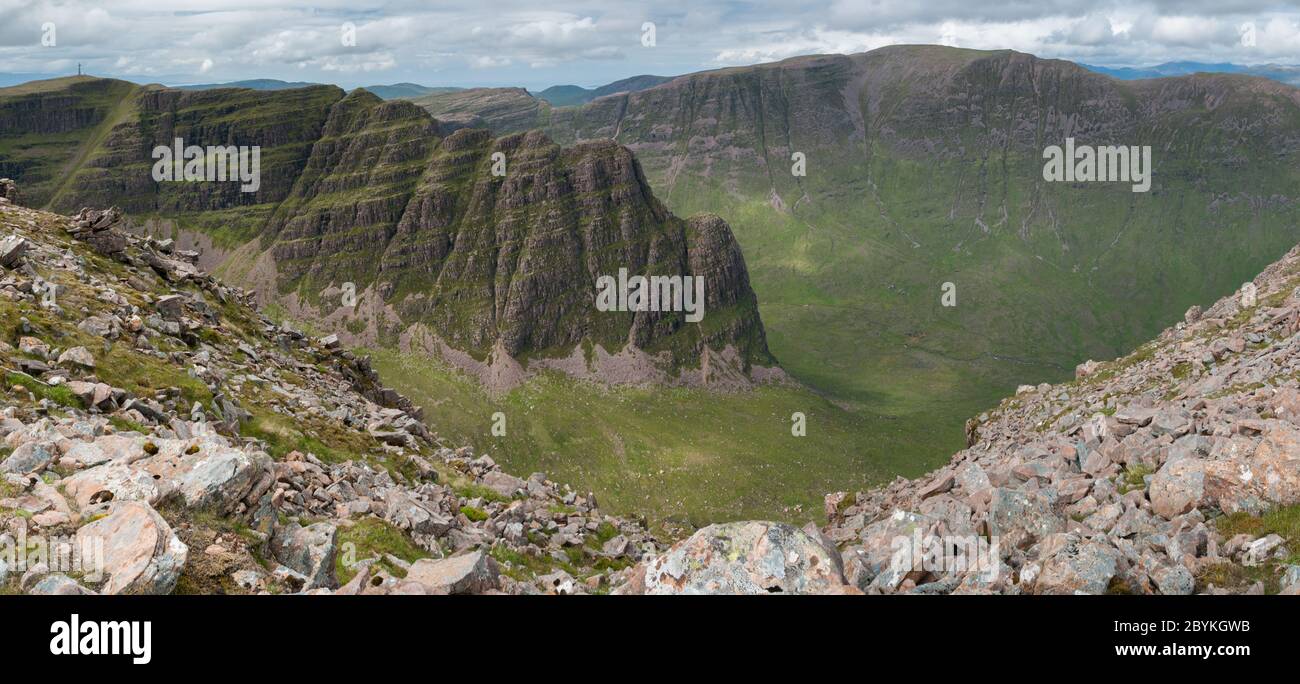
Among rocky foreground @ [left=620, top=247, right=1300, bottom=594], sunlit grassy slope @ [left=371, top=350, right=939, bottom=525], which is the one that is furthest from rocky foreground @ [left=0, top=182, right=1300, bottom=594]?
sunlit grassy slope @ [left=371, top=350, right=939, bottom=525]

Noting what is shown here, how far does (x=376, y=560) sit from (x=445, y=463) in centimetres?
2064

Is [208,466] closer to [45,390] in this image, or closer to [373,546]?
[373,546]

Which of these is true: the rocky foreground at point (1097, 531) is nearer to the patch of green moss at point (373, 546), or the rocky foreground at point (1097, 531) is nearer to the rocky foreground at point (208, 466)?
the rocky foreground at point (208, 466)

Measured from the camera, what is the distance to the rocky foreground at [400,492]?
16719 millimetres

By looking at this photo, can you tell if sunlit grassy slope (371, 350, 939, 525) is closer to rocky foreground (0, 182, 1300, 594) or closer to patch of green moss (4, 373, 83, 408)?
rocky foreground (0, 182, 1300, 594)

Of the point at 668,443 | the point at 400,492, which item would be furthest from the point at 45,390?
the point at 668,443

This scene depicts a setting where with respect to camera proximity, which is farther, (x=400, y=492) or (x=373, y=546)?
(x=400, y=492)

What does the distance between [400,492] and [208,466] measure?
11525 mm

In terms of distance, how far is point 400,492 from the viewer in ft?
103

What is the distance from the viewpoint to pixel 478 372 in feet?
648

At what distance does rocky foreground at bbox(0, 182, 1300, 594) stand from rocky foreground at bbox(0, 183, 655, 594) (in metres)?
0.10

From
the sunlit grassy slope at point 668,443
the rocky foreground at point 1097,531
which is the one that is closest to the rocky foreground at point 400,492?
the rocky foreground at point 1097,531

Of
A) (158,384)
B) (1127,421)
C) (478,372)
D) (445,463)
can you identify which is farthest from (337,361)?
(478,372)
